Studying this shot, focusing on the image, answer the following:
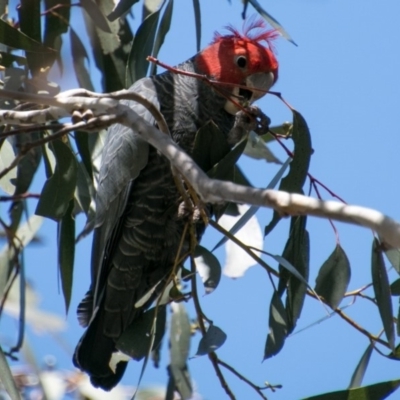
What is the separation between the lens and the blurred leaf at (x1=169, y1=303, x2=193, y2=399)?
217cm

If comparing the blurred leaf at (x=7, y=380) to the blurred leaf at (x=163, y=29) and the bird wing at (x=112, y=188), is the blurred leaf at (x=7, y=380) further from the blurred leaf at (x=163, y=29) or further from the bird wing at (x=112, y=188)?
the blurred leaf at (x=163, y=29)

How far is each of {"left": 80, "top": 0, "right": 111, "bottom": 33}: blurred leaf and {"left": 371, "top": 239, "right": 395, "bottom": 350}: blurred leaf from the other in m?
1.01

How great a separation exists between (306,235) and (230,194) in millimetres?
791

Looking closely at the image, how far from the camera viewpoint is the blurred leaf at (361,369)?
186 cm

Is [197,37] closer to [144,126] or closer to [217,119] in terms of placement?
[217,119]

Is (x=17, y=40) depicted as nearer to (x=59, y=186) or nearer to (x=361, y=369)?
(x=59, y=186)

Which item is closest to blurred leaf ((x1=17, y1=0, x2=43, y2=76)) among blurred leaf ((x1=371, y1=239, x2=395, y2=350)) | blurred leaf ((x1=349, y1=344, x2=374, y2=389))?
blurred leaf ((x1=371, y1=239, x2=395, y2=350))

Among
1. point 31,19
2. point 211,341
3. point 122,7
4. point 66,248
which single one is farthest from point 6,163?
point 211,341

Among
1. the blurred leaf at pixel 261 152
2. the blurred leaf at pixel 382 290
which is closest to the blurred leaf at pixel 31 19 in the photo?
the blurred leaf at pixel 261 152

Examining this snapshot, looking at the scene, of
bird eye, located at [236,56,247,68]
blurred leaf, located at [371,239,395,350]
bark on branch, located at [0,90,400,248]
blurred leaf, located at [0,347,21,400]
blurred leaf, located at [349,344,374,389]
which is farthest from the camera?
bird eye, located at [236,56,247,68]

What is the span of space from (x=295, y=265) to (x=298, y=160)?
0.26 meters

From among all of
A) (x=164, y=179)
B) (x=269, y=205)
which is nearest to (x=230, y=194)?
(x=269, y=205)

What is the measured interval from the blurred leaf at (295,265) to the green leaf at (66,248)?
62cm

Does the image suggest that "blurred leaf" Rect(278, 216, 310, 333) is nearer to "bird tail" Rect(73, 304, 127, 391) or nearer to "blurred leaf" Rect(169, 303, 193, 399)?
"blurred leaf" Rect(169, 303, 193, 399)
